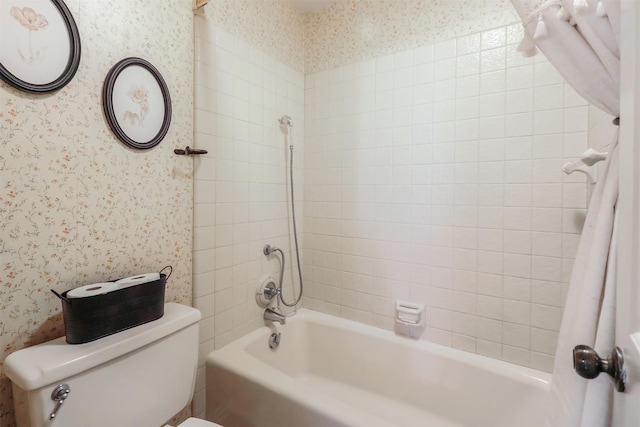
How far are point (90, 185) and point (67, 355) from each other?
0.56 metres

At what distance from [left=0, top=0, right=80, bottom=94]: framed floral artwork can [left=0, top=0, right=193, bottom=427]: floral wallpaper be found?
0.12 feet

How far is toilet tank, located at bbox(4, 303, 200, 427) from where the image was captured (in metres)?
0.80

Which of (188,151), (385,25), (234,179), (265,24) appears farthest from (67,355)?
(385,25)

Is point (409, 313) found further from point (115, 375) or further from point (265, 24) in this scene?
point (265, 24)

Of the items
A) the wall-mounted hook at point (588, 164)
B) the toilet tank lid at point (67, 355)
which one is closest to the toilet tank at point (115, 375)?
the toilet tank lid at point (67, 355)

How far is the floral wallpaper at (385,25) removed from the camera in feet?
4.88

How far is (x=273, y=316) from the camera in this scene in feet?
5.88

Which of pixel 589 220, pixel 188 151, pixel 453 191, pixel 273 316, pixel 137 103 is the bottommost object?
pixel 273 316

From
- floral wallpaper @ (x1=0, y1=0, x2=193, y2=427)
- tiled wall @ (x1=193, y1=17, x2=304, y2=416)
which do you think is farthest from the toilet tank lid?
tiled wall @ (x1=193, y1=17, x2=304, y2=416)

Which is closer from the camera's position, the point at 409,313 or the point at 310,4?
the point at 409,313

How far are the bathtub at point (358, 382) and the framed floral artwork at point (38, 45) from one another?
129cm

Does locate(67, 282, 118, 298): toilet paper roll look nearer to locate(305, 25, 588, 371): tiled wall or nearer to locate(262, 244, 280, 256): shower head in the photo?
locate(262, 244, 280, 256): shower head

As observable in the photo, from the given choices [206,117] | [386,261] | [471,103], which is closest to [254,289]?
[386,261]

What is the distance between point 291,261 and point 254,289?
352mm
